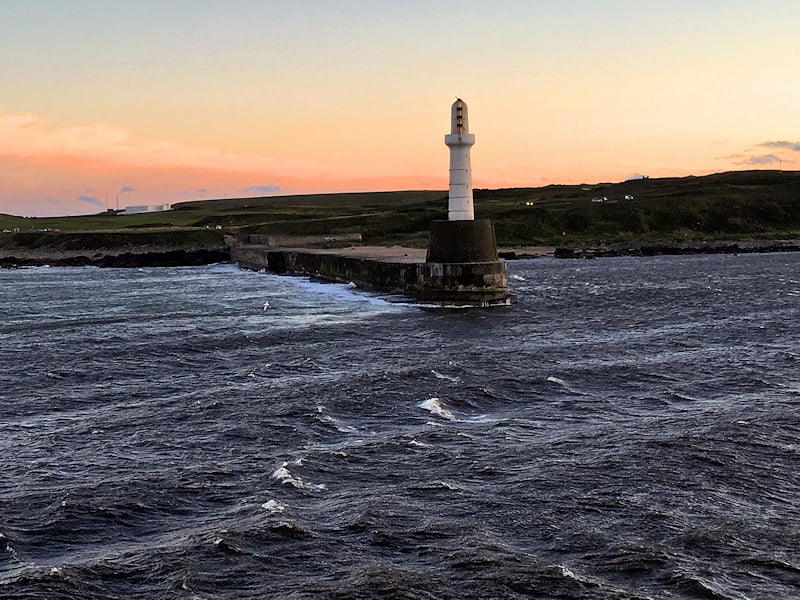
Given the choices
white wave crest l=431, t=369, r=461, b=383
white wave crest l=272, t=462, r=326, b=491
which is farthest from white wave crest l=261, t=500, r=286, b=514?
white wave crest l=431, t=369, r=461, b=383

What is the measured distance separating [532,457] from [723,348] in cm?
1647

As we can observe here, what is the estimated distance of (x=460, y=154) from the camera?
4938cm

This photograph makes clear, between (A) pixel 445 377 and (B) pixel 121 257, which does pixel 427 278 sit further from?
(B) pixel 121 257

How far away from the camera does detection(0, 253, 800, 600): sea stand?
12594 mm

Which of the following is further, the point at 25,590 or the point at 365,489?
the point at 365,489

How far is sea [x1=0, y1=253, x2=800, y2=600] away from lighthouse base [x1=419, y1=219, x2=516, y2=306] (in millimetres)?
11504

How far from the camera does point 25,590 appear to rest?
39.5 feet

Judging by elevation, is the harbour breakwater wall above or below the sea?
above

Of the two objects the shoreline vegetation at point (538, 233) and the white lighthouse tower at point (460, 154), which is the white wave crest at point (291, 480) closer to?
the white lighthouse tower at point (460, 154)

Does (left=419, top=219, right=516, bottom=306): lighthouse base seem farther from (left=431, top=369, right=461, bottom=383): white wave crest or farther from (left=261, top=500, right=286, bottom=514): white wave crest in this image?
(left=261, top=500, right=286, bottom=514): white wave crest

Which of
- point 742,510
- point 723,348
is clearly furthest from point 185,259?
point 742,510

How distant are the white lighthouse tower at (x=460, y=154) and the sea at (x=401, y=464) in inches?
541

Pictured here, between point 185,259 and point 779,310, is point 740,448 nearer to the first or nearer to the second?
point 779,310

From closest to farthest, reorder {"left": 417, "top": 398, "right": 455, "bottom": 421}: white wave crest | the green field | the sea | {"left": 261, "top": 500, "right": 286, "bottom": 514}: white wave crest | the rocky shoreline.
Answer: the sea, {"left": 261, "top": 500, "right": 286, "bottom": 514}: white wave crest, {"left": 417, "top": 398, "right": 455, "bottom": 421}: white wave crest, the rocky shoreline, the green field
